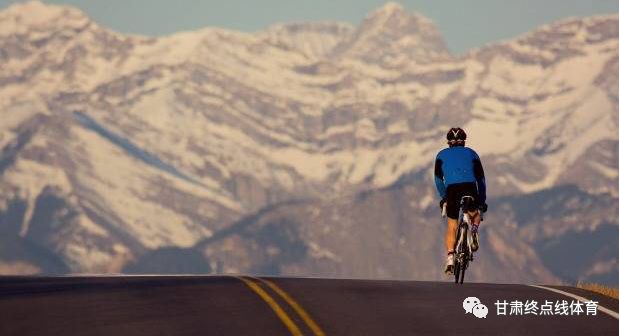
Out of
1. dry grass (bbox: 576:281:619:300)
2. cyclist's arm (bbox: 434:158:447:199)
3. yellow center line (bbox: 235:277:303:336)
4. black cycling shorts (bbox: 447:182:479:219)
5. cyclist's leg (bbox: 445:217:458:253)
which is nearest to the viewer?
yellow center line (bbox: 235:277:303:336)

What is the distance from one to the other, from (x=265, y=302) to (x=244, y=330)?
13.7ft

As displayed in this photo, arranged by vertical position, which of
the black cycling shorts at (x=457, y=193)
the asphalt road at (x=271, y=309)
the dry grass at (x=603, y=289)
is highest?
the black cycling shorts at (x=457, y=193)

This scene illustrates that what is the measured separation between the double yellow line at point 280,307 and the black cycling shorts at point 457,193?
12.2 feet

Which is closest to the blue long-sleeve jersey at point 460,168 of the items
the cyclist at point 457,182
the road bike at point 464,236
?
the cyclist at point 457,182

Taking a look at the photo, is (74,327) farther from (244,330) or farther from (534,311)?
(534,311)

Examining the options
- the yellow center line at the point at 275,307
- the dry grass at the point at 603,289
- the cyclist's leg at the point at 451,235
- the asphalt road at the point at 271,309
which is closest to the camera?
the yellow center line at the point at 275,307

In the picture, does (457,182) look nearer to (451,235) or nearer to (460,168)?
(460,168)

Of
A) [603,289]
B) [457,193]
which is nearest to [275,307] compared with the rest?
[457,193]

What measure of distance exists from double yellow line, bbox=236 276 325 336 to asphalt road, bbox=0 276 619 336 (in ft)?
0.06

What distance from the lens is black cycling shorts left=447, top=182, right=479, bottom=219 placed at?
32.2m

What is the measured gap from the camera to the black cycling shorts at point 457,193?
105 feet

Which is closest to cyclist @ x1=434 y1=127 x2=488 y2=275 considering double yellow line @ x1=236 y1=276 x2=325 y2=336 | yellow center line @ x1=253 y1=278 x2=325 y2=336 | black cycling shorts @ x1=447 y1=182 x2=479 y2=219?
black cycling shorts @ x1=447 y1=182 x2=479 y2=219

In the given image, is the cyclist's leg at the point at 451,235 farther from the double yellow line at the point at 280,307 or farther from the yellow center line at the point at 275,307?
the yellow center line at the point at 275,307

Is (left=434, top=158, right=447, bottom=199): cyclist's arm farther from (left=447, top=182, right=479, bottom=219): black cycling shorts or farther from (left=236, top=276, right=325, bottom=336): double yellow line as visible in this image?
→ (left=236, top=276, right=325, bottom=336): double yellow line
